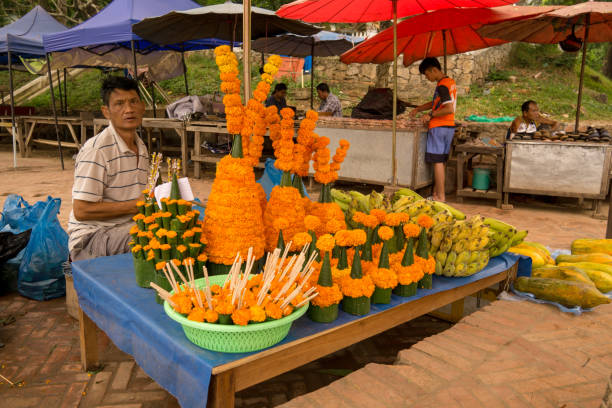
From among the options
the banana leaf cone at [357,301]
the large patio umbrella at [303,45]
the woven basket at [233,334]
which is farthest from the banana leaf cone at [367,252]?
the large patio umbrella at [303,45]

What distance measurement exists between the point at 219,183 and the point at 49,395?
1397mm

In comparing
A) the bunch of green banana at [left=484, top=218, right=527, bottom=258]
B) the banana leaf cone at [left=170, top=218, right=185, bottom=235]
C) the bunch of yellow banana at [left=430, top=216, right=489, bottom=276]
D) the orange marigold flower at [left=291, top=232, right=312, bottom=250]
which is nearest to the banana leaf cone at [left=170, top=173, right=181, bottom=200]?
the banana leaf cone at [left=170, top=218, right=185, bottom=235]

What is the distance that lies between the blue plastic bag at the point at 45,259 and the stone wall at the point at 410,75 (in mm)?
12015

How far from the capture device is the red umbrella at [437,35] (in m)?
6.01

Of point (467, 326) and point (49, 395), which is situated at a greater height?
point (467, 326)

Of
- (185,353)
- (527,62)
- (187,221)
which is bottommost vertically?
(185,353)

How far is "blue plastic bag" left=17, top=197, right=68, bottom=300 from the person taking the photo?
315cm

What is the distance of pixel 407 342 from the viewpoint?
111 inches

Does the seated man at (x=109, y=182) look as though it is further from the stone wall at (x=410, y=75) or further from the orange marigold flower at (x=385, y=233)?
the stone wall at (x=410, y=75)

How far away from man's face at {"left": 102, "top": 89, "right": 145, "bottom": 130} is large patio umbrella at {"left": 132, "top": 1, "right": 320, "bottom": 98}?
13.7ft

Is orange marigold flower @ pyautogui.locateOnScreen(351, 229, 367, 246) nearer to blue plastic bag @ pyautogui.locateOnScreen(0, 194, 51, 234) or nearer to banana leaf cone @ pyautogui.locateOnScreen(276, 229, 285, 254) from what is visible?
banana leaf cone @ pyautogui.locateOnScreen(276, 229, 285, 254)

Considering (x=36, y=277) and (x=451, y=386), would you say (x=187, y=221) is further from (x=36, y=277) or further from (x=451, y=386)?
(x=36, y=277)

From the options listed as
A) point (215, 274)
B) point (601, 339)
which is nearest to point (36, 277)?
point (215, 274)

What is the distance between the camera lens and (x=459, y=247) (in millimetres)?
2238
